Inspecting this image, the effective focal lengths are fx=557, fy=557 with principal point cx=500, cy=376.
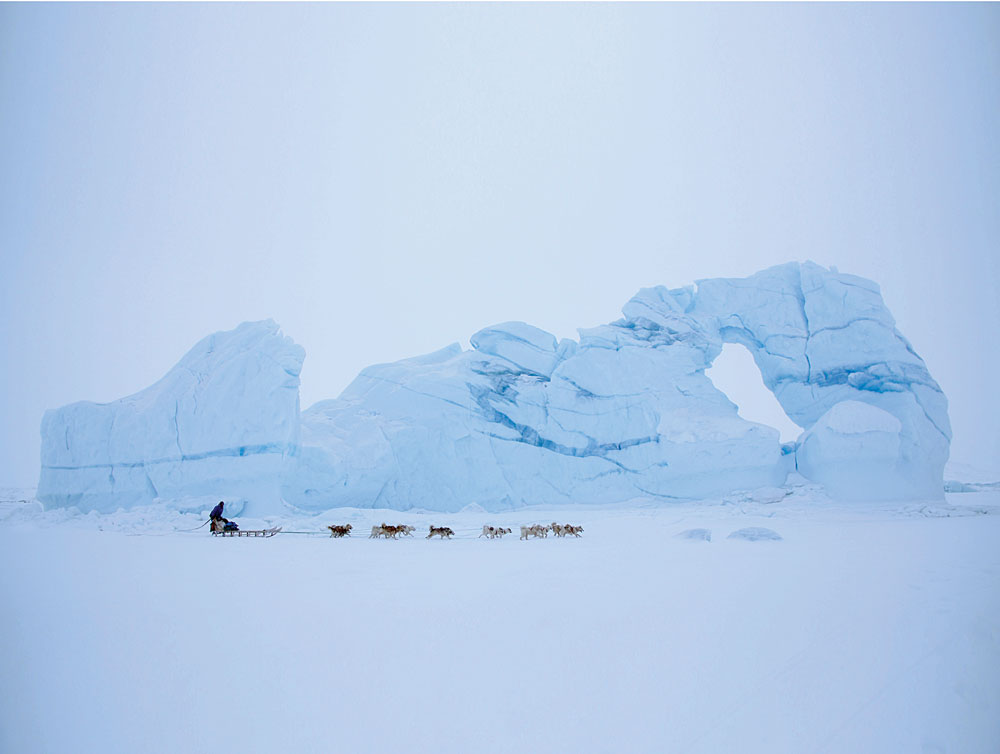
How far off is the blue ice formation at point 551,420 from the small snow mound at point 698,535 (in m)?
11.8

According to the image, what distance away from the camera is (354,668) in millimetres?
3406

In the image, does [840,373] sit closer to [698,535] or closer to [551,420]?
[551,420]

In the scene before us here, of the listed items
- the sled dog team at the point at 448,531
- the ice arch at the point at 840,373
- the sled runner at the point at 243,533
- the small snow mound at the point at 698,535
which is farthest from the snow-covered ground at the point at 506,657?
the ice arch at the point at 840,373

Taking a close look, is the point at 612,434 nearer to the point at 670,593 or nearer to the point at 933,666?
the point at 670,593

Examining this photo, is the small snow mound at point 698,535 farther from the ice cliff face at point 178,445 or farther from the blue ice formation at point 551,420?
the ice cliff face at point 178,445

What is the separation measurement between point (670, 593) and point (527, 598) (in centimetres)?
133

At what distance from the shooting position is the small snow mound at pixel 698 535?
31.5ft

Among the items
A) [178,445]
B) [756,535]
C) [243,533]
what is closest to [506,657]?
[756,535]

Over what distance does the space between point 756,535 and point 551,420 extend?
14749 mm

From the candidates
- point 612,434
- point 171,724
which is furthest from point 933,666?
point 612,434

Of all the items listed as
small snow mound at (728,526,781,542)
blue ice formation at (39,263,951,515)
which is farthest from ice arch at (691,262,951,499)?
small snow mound at (728,526,781,542)

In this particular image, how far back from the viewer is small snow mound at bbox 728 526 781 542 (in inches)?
368

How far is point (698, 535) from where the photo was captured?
984 cm

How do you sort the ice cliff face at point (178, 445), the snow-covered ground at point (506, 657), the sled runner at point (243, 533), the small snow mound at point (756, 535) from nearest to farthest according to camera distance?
the snow-covered ground at point (506, 657) < the small snow mound at point (756, 535) < the sled runner at point (243, 533) < the ice cliff face at point (178, 445)
